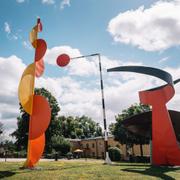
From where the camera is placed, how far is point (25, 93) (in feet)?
50.7

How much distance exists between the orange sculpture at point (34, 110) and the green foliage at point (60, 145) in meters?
37.4

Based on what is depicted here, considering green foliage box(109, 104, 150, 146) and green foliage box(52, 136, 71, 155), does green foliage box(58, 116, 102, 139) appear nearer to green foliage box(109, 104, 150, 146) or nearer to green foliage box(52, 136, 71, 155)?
green foliage box(52, 136, 71, 155)

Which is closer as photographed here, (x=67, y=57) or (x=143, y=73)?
(x=143, y=73)

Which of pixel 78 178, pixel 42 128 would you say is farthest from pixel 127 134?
pixel 78 178

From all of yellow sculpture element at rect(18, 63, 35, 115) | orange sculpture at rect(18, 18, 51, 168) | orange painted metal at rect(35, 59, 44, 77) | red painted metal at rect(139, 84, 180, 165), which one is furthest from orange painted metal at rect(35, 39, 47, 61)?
red painted metal at rect(139, 84, 180, 165)

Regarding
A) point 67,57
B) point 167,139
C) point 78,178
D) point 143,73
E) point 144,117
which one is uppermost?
point 67,57

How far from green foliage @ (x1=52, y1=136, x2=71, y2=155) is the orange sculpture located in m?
37.4

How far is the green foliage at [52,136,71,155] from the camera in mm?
52312

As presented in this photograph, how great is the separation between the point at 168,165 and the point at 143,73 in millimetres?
6175

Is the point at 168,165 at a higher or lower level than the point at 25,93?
lower

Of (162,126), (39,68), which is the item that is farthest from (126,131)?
(39,68)

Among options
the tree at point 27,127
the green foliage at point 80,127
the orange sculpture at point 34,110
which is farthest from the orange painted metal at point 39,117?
the green foliage at point 80,127

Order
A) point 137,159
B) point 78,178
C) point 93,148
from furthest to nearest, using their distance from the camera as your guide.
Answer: point 93,148 → point 137,159 → point 78,178

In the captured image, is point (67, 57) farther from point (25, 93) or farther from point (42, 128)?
point (42, 128)
